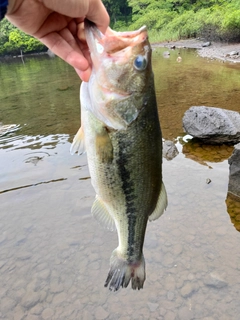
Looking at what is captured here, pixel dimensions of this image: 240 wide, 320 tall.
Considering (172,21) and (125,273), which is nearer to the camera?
(125,273)

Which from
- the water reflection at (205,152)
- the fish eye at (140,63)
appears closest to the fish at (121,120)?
the fish eye at (140,63)

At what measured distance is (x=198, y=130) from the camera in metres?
8.48

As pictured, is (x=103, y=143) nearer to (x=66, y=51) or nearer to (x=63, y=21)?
(x=66, y=51)

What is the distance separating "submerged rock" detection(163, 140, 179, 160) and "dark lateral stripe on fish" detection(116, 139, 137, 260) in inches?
217

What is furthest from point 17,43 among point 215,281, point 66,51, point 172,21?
point 66,51

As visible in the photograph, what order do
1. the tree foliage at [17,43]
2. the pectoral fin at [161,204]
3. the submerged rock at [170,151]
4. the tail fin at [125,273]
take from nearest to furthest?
the pectoral fin at [161,204] < the tail fin at [125,273] < the submerged rock at [170,151] < the tree foliage at [17,43]

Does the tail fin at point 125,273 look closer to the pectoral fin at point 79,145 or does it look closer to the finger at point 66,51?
the pectoral fin at point 79,145

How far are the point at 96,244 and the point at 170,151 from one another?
361 centimetres

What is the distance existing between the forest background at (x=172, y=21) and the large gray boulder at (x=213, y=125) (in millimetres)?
24427

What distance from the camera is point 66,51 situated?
2.56 meters

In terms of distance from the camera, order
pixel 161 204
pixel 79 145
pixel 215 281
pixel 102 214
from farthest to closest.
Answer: pixel 215 281 → pixel 102 214 → pixel 161 204 → pixel 79 145

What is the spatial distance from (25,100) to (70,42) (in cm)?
1523

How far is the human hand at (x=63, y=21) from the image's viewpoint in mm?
2299

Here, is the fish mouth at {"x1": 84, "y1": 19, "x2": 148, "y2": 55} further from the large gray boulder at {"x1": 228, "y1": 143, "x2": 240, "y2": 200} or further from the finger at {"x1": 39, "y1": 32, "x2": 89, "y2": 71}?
the large gray boulder at {"x1": 228, "y1": 143, "x2": 240, "y2": 200}
